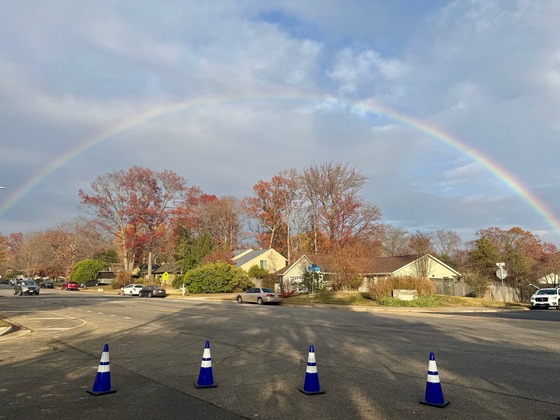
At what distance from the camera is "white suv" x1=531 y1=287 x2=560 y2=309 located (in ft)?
106

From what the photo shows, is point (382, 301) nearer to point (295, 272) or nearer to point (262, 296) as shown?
point (262, 296)

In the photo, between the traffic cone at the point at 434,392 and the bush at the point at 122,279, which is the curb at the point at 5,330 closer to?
the traffic cone at the point at 434,392

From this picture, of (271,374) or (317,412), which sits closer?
(317,412)

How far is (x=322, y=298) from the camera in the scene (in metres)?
35.5

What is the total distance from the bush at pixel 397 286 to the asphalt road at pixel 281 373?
1717 cm

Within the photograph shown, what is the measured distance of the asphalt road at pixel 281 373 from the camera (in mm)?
5941

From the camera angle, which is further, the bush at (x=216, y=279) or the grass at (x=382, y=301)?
the bush at (x=216, y=279)

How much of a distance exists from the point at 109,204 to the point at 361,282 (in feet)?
128

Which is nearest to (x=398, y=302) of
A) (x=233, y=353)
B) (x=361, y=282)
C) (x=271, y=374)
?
(x=361, y=282)

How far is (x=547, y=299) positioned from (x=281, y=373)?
3111 centimetres

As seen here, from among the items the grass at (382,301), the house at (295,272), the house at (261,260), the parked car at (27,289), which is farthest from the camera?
the house at (261,260)

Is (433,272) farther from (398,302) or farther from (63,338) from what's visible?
Answer: (63,338)

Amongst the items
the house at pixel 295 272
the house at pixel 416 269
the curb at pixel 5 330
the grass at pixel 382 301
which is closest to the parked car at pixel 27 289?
the house at pixel 295 272

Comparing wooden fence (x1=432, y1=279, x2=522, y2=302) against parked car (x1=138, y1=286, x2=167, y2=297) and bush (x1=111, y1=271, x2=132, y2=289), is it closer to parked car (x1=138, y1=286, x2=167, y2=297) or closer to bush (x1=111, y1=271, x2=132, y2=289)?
parked car (x1=138, y1=286, x2=167, y2=297)
